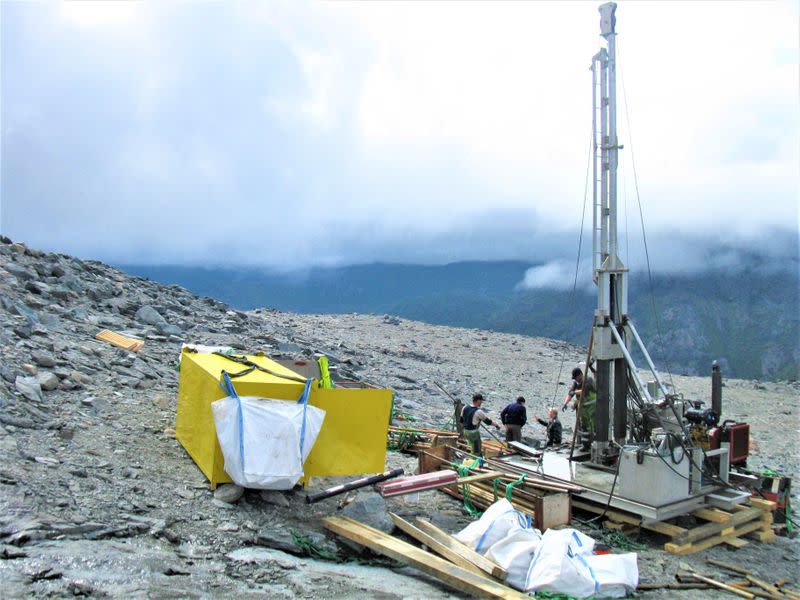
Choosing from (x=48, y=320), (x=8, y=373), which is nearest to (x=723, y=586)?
(x=8, y=373)

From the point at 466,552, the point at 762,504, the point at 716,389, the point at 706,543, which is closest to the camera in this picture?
the point at 466,552

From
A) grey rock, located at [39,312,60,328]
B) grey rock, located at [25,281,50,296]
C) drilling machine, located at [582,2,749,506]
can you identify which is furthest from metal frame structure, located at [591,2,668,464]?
grey rock, located at [25,281,50,296]

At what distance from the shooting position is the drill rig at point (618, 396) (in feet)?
35.3

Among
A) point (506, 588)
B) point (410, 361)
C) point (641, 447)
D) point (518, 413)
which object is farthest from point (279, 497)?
point (410, 361)

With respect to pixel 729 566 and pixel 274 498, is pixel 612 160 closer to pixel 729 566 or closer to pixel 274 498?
pixel 729 566

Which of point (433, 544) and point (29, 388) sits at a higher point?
point (29, 388)

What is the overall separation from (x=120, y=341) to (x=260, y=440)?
8363 mm

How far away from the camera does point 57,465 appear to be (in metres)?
8.16

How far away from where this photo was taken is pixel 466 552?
7668mm

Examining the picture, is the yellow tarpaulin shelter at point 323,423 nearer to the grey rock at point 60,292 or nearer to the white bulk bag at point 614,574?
the white bulk bag at point 614,574

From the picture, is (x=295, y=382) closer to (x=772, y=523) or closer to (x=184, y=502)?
(x=184, y=502)

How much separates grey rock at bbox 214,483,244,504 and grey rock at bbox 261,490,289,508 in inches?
11.9

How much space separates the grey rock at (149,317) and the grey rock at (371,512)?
40.3 feet

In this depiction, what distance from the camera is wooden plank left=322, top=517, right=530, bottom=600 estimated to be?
6.70 meters
